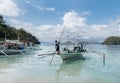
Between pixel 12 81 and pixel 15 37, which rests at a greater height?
pixel 15 37

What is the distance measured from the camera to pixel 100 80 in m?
15.6

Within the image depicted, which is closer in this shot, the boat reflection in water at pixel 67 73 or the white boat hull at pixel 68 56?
the boat reflection in water at pixel 67 73

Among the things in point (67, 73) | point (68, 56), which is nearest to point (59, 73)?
point (67, 73)

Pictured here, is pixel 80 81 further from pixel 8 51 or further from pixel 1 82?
pixel 8 51

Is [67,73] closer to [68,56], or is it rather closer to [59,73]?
[59,73]

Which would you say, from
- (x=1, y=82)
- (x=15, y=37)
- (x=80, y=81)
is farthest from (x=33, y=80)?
(x=15, y=37)

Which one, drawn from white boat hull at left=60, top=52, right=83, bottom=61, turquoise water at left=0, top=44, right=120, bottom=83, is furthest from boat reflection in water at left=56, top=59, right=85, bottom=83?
white boat hull at left=60, top=52, right=83, bottom=61

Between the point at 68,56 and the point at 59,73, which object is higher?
the point at 68,56

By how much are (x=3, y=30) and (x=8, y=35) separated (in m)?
4.77

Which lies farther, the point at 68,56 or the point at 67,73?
the point at 68,56

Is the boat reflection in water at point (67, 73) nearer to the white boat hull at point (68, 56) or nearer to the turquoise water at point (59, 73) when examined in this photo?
the turquoise water at point (59, 73)

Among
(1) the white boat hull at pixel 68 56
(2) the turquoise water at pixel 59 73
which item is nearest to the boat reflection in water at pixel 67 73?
(2) the turquoise water at pixel 59 73

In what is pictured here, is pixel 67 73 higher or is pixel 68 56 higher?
pixel 68 56

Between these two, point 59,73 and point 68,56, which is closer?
point 59,73
